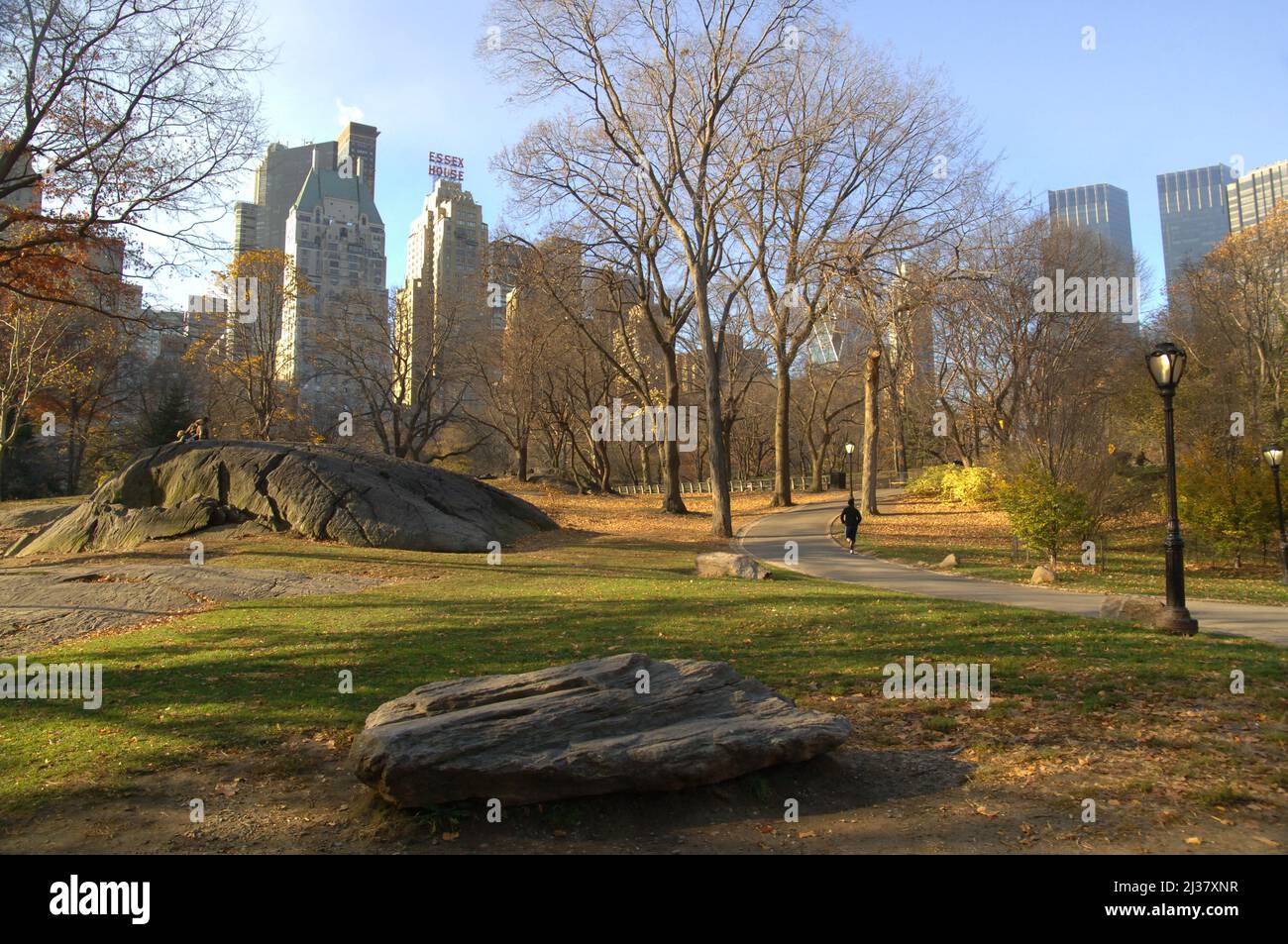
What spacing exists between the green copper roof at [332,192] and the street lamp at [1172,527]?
2627 inches

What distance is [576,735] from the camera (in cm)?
525

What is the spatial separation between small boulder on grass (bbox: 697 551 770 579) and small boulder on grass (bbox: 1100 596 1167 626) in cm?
673

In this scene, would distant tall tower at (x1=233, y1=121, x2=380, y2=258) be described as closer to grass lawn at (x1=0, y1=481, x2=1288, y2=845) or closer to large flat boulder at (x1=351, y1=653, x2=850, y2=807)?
grass lawn at (x1=0, y1=481, x2=1288, y2=845)

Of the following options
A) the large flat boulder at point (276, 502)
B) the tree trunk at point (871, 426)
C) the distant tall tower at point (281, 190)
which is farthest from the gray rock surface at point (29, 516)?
the distant tall tower at point (281, 190)

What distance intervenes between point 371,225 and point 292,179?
4164 centimetres

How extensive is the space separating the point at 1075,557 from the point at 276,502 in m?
23.0

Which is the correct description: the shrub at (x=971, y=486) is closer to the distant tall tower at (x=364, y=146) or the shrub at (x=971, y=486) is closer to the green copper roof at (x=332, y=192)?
the green copper roof at (x=332, y=192)

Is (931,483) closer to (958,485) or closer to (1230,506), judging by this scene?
(958,485)

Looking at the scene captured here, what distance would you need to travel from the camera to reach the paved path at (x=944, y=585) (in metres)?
11.5

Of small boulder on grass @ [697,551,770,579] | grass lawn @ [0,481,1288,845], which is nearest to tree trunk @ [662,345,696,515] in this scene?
small boulder on grass @ [697,551,770,579]

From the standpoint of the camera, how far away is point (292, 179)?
106500 millimetres

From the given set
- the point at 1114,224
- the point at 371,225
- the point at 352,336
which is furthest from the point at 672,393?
the point at 1114,224

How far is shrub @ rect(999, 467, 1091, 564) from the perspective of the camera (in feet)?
66.2

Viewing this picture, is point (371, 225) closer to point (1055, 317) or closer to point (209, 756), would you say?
point (1055, 317)
